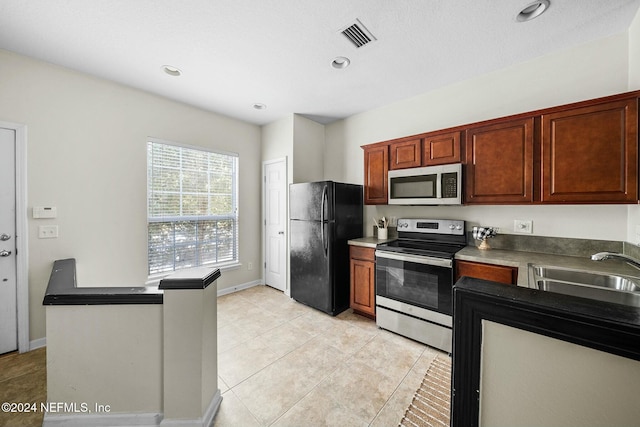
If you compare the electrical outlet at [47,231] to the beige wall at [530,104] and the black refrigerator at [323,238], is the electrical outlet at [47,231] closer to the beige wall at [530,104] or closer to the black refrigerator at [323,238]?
the black refrigerator at [323,238]

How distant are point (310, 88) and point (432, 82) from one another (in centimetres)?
137

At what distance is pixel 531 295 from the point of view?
2.28 ft

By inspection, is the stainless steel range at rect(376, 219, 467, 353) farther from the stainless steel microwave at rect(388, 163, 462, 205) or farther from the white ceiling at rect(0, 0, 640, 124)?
the white ceiling at rect(0, 0, 640, 124)

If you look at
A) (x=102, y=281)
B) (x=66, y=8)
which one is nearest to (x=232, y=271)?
(x=102, y=281)

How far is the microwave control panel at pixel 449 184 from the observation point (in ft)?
8.11

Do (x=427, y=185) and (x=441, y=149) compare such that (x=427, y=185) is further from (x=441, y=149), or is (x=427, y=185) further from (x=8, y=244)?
(x=8, y=244)

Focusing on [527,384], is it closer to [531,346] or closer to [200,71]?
[531,346]

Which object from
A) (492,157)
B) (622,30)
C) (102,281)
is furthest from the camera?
(102,281)

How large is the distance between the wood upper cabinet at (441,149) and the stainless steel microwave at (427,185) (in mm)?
88

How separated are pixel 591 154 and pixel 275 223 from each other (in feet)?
11.6

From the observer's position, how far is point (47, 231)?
7.85ft

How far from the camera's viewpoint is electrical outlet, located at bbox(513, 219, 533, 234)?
238cm

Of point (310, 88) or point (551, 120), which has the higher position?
point (310, 88)

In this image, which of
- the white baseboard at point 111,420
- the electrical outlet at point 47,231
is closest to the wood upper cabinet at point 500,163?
the white baseboard at point 111,420
